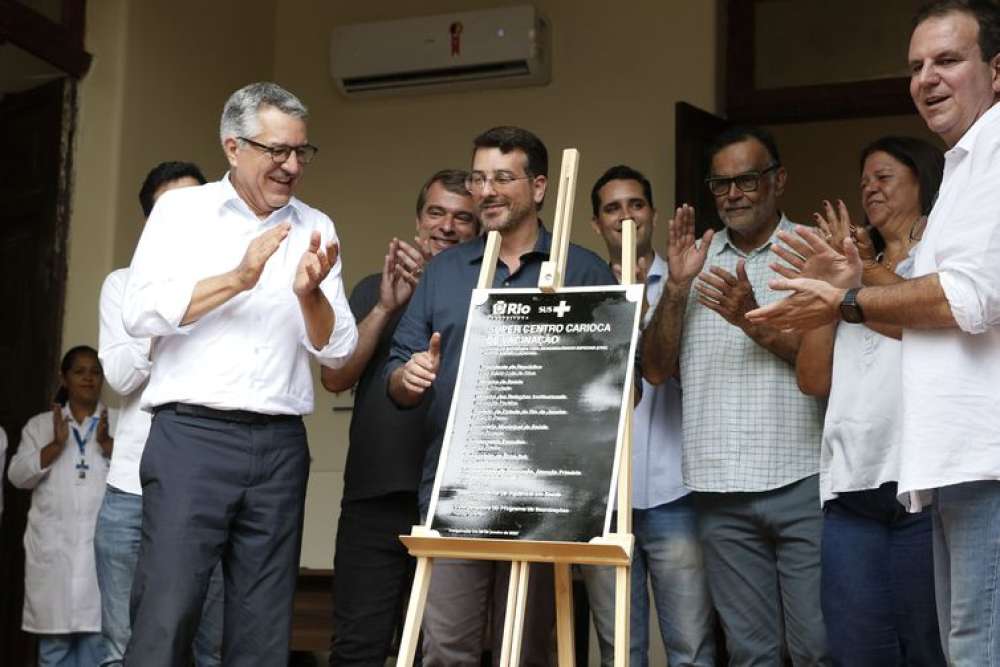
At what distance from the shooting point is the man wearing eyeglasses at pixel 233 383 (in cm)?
273

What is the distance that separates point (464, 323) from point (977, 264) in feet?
4.33

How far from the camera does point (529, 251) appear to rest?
3.21 metres

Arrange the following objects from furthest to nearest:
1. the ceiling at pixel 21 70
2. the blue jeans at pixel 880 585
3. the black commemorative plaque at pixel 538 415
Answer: the ceiling at pixel 21 70
the blue jeans at pixel 880 585
the black commemorative plaque at pixel 538 415

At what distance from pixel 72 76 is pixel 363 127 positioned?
54.5 inches

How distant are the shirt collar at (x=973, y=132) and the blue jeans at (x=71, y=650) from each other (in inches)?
131

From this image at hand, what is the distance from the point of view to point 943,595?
2373 mm

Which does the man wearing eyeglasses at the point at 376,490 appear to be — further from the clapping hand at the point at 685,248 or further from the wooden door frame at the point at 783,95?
the wooden door frame at the point at 783,95

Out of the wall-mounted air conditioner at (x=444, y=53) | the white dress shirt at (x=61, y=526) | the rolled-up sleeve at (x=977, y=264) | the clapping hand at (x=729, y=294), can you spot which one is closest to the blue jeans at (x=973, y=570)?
the rolled-up sleeve at (x=977, y=264)

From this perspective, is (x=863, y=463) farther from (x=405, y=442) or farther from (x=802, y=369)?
(x=405, y=442)

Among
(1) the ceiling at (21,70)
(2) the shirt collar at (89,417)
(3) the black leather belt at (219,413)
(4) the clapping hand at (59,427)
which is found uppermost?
(1) the ceiling at (21,70)

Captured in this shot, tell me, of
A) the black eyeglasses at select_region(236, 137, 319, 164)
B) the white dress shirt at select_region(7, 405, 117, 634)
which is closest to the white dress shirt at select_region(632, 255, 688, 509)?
the black eyeglasses at select_region(236, 137, 319, 164)

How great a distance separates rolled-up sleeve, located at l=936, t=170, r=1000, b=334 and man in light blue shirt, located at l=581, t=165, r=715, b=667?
136 cm

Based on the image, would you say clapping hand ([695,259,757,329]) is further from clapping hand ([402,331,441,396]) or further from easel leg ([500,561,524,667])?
easel leg ([500,561,524,667])

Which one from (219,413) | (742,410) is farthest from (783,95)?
(219,413)
